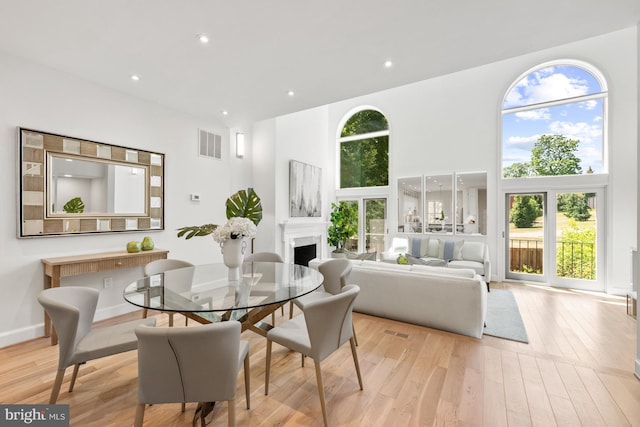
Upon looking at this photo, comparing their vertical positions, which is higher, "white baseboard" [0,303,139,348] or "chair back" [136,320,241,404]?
"chair back" [136,320,241,404]

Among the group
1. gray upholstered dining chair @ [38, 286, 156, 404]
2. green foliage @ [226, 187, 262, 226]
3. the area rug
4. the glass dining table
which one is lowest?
the area rug

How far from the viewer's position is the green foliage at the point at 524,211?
5.22 metres

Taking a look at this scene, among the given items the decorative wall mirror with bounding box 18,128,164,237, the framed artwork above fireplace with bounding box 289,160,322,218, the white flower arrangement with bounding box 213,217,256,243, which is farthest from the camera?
the framed artwork above fireplace with bounding box 289,160,322,218

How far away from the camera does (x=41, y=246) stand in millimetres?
2855

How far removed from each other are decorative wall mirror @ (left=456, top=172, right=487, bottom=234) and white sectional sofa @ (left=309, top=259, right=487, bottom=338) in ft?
9.92

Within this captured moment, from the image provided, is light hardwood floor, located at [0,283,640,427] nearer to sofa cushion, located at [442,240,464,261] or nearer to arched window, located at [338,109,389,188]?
sofa cushion, located at [442,240,464,261]

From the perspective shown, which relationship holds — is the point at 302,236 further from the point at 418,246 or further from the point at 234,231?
the point at 234,231

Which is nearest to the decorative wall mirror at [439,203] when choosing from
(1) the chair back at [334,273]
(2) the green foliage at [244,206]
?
(1) the chair back at [334,273]

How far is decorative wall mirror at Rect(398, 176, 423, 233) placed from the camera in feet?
20.7

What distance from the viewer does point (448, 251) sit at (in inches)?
217

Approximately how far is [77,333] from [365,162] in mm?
6264

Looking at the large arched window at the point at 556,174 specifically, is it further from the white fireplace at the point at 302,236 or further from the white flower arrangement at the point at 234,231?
the white flower arrangement at the point at 234,231

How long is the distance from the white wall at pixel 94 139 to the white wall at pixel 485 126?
1478 mm

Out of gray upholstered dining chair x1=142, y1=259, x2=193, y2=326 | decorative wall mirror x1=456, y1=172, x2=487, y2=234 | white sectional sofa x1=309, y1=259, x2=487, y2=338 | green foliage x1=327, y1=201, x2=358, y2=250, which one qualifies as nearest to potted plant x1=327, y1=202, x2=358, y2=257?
green foliage x1=327, y1=201, x2=358, y2=250
